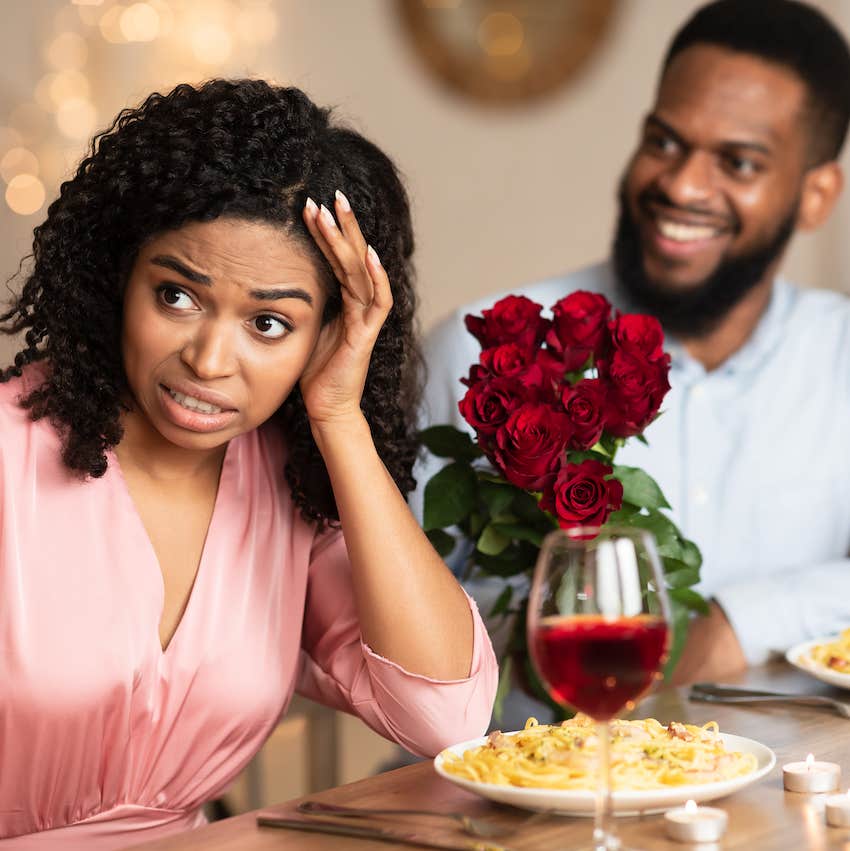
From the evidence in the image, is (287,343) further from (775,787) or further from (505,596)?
(775,787)

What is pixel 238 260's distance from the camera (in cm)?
145

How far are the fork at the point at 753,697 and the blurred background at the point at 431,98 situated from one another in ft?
7.17

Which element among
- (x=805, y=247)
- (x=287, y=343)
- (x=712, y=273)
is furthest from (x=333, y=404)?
(x=805, y=247)

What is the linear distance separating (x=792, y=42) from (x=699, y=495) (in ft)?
2.97

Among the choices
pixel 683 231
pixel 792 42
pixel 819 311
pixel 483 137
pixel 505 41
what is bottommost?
pixel 819 311

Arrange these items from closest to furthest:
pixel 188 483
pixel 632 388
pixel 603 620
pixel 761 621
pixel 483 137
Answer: pixel 603 620, pixel 632 388, pixel 188 483, pixel 761 621, pixel 483 137

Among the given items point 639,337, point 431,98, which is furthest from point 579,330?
point 431,98

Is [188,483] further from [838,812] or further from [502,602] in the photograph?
[838,812]

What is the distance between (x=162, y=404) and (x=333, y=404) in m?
0.21

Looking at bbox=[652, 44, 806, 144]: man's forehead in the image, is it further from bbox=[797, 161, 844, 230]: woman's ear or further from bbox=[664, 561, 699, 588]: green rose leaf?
bbox=[664, 561, 699, 588]: green rose leaf

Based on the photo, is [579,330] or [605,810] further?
[579,330]

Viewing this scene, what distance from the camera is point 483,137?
416 cm

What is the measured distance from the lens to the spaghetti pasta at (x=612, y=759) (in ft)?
3.62

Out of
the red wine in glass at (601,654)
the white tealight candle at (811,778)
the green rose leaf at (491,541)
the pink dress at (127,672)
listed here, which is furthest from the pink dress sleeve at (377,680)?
the red wine in glass at (601,654)
